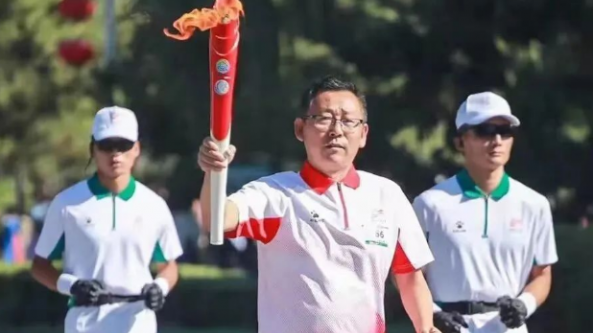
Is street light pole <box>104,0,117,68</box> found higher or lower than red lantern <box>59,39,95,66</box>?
higher

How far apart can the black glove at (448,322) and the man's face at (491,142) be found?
0.68 meters

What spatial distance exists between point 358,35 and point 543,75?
5.23 feet

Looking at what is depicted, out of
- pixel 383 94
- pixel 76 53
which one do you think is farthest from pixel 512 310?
pixel 76 53

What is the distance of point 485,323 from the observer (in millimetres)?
6188

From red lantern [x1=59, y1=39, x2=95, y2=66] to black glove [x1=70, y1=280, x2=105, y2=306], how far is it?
975 cm

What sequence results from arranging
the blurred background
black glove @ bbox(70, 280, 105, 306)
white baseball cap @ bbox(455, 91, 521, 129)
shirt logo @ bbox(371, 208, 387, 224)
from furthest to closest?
1. the blurred background
2. black glove @ bbox(70, 280, 105, 306)
3. white baseball cap @ bbox(455, 91, 521, 129)
4. shirt logo @ bbox(371, 208, 387, 224)

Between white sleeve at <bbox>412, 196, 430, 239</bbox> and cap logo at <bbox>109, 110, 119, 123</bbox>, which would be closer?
white sleeve at <bbox>412, 196, 430, 239</bbox>

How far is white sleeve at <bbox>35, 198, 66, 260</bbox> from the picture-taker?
706 centimetres

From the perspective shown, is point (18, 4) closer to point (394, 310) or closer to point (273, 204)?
point (394, 310)

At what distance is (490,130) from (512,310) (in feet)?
2.62

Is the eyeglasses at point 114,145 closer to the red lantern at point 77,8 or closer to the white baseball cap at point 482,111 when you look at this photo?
the white baseball cap at point 482,111

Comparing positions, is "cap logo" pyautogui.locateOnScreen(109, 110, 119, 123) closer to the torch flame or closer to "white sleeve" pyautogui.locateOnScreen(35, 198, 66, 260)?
"white sleeve" pyautogui.locateOnScreen(35, 198, 66, 260)

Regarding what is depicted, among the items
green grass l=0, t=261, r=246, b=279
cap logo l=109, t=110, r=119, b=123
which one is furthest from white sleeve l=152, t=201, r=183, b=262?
green grass l=0, t=261, r=246, b=279

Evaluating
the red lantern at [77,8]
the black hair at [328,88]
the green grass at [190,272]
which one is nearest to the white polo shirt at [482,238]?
the black hair at [328,88]
